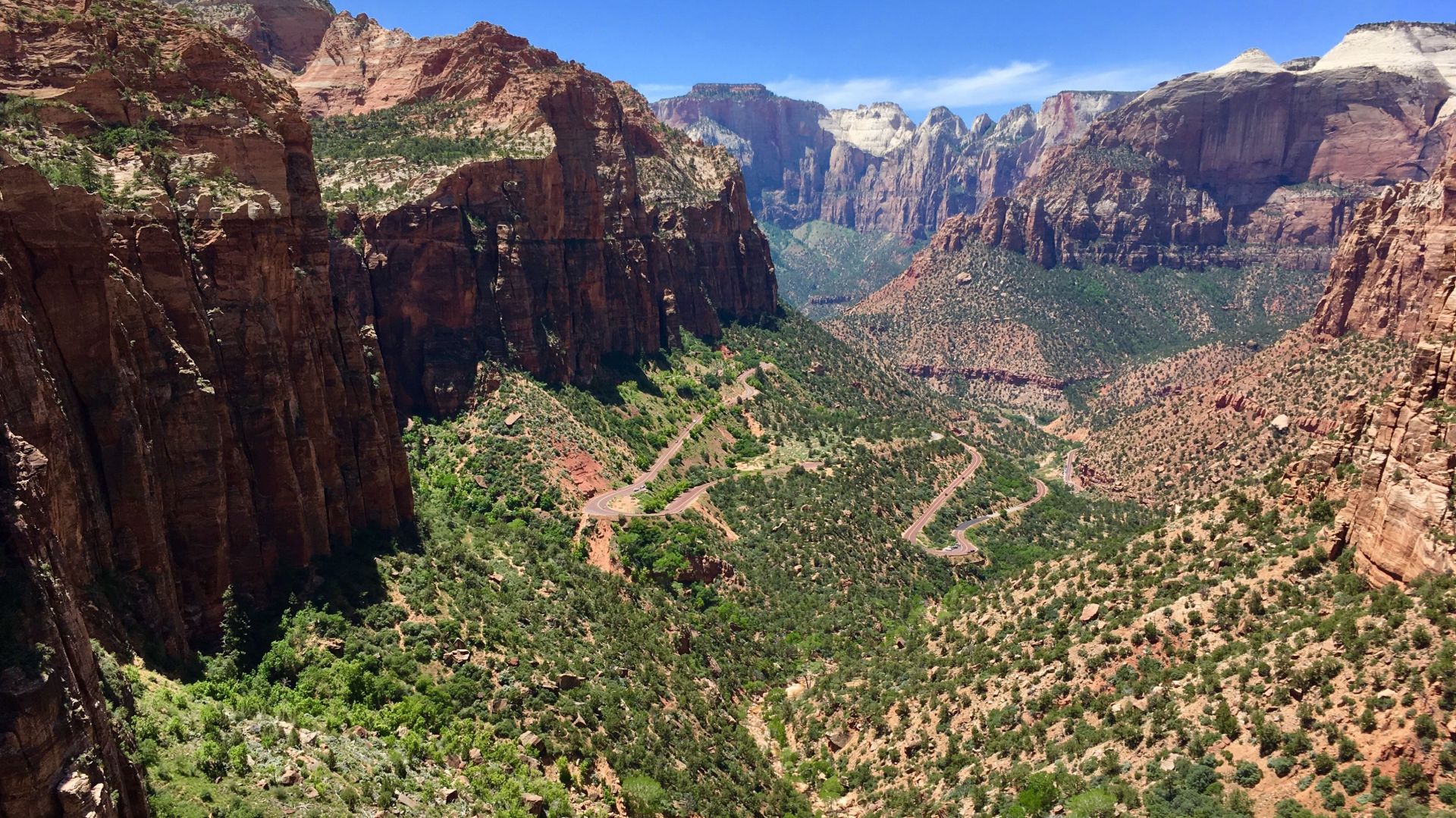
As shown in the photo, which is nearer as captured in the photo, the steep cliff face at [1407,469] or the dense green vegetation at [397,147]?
the steep cliff face at [1407,469]

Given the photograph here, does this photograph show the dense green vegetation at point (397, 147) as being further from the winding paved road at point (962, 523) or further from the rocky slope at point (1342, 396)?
the rocky slope at point (1342, 396)

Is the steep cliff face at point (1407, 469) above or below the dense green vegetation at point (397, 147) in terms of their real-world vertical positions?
below

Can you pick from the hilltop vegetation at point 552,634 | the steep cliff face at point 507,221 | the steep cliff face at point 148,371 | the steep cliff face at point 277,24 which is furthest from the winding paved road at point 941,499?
the steep cliff face at point 277,24

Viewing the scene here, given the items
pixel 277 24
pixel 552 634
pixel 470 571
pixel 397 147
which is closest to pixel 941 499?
pixel 552 634

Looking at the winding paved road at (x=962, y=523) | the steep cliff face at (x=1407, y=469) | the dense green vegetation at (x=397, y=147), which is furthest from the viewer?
the winding paved road at (x=962, y=523)

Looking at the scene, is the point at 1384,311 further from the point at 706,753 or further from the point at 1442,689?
the point at 706,753

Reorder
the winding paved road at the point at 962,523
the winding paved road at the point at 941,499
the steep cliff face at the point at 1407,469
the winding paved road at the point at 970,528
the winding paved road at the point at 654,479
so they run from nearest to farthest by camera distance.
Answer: the steep cliff face at the point at 1407,469 → the winding paved road at the point at 654,479 → the winding paved road at the point at 970,528 → the winding paved road at the point at 962,523 → the winding paved road at the point at 941,499

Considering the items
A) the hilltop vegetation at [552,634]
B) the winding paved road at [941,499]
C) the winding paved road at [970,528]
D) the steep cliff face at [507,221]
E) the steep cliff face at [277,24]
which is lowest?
the winding paved road at [970,528]

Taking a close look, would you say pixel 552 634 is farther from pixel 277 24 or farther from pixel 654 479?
pixel 277 24
